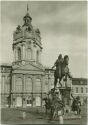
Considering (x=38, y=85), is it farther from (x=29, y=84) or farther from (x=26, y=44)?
(x=26, y=44)

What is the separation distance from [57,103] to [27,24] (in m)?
41.6

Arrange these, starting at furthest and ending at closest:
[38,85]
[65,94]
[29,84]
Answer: [38,85]
[29,84]
[65,94]


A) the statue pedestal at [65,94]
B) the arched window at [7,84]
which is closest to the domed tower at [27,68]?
the arched window at [7,84]

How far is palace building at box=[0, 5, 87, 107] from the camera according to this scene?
54.9 m

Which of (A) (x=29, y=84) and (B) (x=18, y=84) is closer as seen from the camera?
(B) (x=18, y=84)

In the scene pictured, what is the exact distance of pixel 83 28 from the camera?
18375 millimetres

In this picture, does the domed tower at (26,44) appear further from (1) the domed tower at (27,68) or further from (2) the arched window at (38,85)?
(2) the arched window at (38,85)

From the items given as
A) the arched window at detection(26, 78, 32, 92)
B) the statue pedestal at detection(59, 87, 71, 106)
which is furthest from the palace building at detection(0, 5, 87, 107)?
the statue pedestal at detection(59, 87, 71, 106)

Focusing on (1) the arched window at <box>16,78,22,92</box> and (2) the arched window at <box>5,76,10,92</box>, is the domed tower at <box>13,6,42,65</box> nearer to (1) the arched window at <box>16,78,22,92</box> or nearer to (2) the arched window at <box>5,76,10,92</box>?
(2) the arched window at <box>5,76,10,92</box>

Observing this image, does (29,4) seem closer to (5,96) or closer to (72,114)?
(72,114)

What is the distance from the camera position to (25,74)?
5616 centimetres

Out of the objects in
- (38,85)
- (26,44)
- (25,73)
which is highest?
(26,44)

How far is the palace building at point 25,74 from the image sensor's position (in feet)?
180

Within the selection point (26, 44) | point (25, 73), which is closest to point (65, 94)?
point (25, 73)
